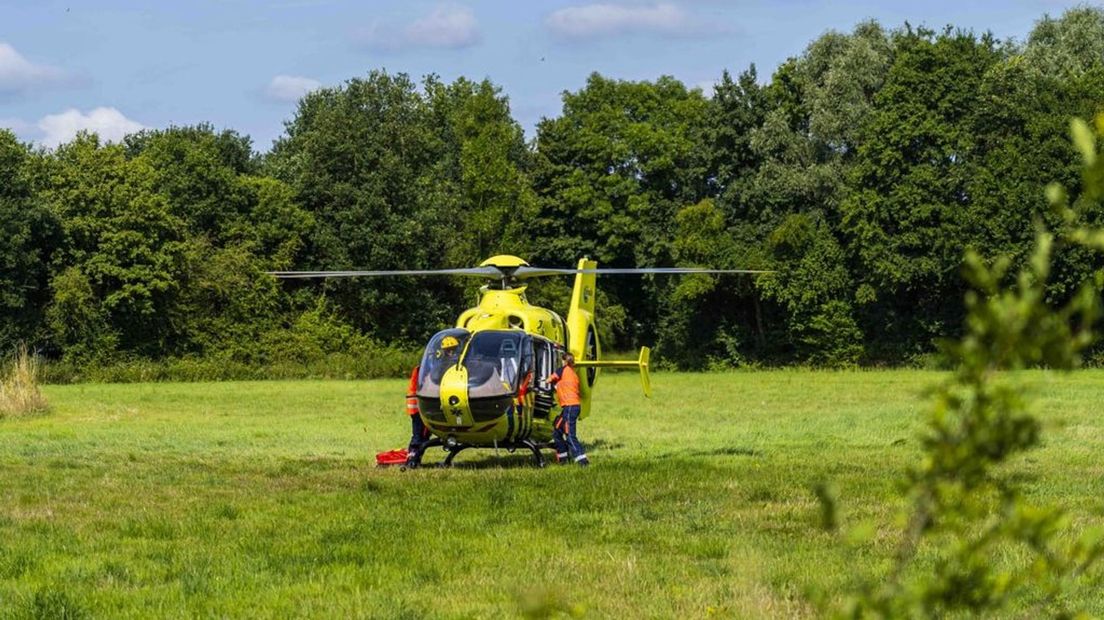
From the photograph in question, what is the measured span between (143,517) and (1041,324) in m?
11.8

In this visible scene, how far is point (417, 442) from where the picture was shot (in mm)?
18766

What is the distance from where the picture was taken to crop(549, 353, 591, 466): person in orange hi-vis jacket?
19.1 m

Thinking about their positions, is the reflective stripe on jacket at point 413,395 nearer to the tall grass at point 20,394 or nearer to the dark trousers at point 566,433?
the dark trousers at point 566,433

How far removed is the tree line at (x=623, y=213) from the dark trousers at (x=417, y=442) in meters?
35.9

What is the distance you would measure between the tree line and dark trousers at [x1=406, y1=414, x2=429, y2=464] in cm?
3592

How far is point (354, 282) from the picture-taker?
2461 inches

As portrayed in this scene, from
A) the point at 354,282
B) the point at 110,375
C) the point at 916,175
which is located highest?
the point at 916,175

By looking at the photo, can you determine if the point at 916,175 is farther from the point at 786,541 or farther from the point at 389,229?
the point at 786,541

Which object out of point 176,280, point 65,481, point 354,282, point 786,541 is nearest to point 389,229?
point 354,282

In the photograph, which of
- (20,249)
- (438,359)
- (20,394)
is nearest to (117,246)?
(20,249)

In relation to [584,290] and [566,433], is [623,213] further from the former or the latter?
[566,433]

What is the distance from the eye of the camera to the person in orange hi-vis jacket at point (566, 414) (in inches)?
752

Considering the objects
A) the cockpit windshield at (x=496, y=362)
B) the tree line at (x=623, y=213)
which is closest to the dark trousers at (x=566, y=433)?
the cockpit windshield at (x=496, y=362)

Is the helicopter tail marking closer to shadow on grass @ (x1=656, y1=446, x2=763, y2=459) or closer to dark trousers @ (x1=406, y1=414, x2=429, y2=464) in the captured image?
shadow on grass @ (x1=656, y1=446, x2=763, y2=459)
